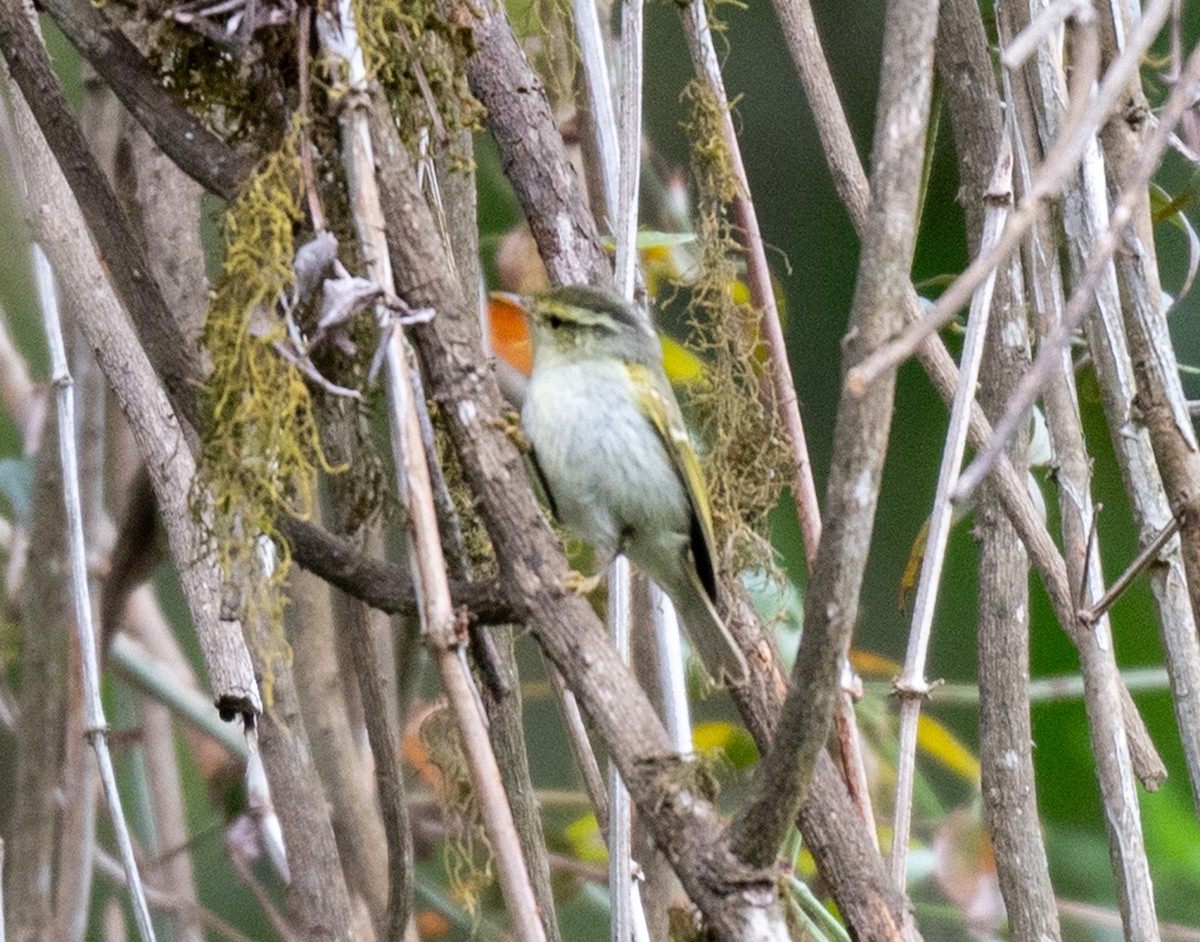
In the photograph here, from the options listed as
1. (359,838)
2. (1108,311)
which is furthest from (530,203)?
(359,838)

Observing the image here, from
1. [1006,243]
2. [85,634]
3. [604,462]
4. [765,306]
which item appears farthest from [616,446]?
[1006,243]

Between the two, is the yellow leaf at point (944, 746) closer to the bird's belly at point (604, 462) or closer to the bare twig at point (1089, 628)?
the bare twig at point (1089, 628)

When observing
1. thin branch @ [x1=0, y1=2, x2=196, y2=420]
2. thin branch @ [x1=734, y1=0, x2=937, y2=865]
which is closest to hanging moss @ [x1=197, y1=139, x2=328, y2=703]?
thin branch @ [x1=0, y1=2, x2=196, y2=420]

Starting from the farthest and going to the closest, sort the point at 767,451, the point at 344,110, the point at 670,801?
1. the point at 767,451
2. the point at 344,110
3. the point at 670,801

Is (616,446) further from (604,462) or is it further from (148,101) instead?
(148,101)

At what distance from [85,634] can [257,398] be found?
2.58ft

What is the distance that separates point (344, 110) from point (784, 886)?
0.88 m

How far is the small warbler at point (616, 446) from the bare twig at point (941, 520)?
0.86 feet

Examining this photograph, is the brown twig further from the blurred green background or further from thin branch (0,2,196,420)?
thin branch (0,2,196,420)

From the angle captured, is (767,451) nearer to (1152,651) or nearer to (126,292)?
(126,292)

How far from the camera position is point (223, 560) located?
1.39m

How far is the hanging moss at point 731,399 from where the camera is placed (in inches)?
79.7

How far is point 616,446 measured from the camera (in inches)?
73.8

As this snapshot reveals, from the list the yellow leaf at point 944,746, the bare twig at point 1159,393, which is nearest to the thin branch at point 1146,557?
the bare twig at point 1159,393
